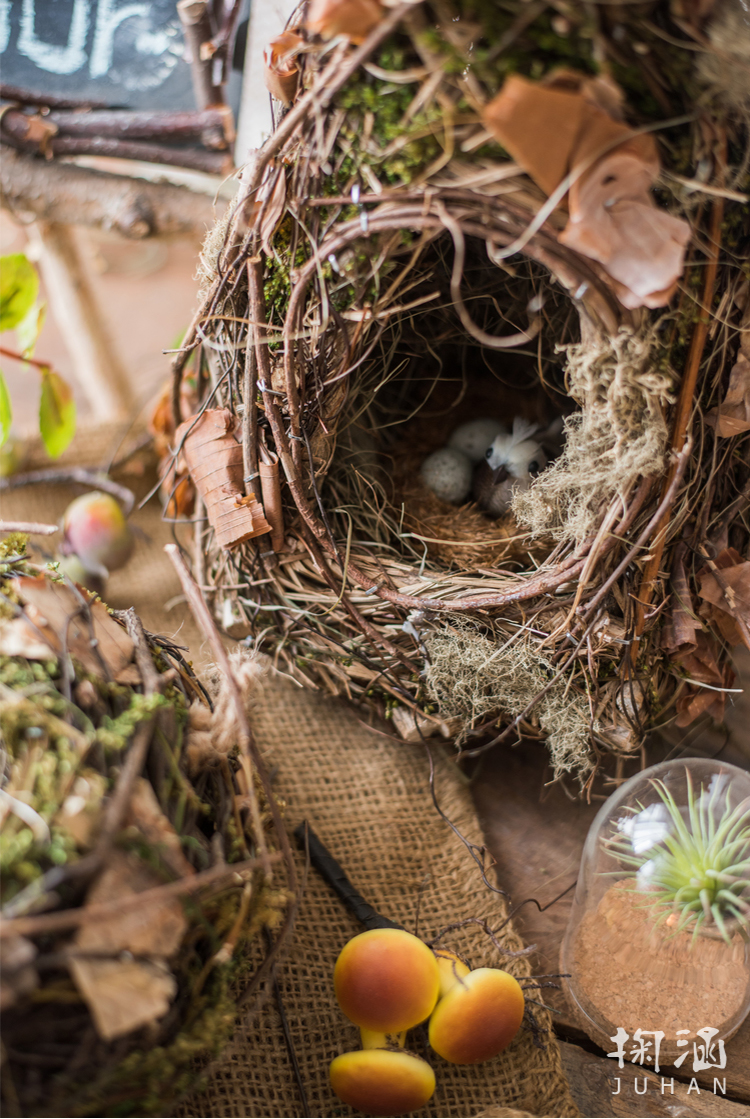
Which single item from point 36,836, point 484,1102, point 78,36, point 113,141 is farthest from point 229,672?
point 78,36

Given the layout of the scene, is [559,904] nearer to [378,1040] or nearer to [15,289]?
[378,1040]

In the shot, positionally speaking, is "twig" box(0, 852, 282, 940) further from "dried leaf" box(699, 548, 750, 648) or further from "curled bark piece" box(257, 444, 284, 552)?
"dried leaf" box(699, 548, 750, 648)

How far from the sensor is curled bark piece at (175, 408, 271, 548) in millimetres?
999

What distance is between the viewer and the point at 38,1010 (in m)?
0.60

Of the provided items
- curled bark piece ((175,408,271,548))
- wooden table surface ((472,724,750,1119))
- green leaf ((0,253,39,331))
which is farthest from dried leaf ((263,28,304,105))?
wooden table surface ((472,724,750,1119))

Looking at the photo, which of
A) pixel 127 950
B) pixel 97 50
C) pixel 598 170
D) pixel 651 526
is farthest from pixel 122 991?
pixel 97 50

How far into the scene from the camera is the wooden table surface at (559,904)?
3.09ft

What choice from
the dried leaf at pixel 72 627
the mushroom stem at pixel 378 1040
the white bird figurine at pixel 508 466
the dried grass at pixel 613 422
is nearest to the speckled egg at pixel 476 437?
the white bird figurine at pixel 508 466

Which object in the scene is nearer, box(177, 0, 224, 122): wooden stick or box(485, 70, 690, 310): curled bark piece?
box(485, 70, 690, 310): curled bark piece

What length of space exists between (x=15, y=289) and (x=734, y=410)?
111 centimetres

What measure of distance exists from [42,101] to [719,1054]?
1.90 metres

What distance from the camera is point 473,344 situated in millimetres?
1326

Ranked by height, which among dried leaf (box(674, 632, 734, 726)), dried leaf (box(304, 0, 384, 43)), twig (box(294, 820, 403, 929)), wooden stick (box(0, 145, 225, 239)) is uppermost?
dried leaf (box(304, 0, 384, 43))

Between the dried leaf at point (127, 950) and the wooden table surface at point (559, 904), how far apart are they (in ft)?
2.04
